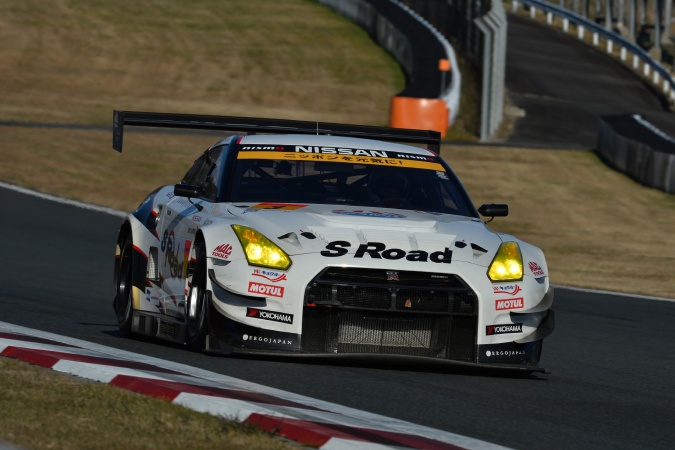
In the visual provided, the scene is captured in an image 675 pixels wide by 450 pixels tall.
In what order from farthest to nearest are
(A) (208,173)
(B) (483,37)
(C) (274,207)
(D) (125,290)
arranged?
(B) (483,37) → (D) (125,290) → (A) (208,173) → (C) (274,207)

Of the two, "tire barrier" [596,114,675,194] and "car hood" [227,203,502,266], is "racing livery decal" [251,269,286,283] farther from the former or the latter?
"tire barrier" [596,114,675,194]

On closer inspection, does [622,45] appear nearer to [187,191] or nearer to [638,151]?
[638,151]

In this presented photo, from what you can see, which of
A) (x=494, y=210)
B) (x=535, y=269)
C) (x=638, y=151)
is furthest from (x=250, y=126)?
(x=638, y=151)

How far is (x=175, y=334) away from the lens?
860 cm

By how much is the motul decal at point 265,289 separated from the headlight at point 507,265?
44.1 inches

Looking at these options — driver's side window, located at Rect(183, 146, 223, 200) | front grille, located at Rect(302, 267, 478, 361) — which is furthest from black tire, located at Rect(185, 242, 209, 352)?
driver's side window, located at Rect(183, 146, 223, 200)

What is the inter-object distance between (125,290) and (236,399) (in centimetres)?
379

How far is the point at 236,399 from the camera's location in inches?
241

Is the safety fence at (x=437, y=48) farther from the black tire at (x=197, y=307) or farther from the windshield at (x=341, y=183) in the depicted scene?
the black tire at (x=197, y=307)

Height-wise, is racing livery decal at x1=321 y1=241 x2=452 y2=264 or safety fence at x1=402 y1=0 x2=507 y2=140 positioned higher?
racing livery decal at x1=321 y1=241 x2=452 y2=264

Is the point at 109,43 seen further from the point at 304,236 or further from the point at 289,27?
the point at 304,236

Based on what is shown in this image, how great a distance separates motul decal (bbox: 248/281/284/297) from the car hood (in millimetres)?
209

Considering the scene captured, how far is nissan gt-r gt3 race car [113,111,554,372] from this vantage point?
7797mm

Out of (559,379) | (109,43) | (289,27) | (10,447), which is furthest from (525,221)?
(289,27)
